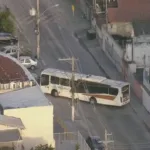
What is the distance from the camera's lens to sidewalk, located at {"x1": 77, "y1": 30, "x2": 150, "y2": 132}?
59.9 metres

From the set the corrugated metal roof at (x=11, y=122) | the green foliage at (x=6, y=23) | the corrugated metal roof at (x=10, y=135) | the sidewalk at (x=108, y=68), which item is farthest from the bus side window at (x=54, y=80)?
the corrugated metal roof at (x=10, y=135)

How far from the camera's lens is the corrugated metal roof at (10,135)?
135ft

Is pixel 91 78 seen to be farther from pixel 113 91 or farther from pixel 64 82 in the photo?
pixel 64 82

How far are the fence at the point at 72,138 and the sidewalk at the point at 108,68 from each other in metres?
7.48

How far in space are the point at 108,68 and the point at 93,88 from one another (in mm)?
8418

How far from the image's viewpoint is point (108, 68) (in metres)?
69.8

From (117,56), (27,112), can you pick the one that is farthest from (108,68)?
(27,112)

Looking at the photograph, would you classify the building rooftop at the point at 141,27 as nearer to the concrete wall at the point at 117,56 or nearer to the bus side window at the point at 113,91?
the concrete wall at the point at 117,56

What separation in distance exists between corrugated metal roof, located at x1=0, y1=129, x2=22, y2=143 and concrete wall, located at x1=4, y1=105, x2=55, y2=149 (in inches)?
87.2

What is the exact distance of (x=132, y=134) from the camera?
2213 inches

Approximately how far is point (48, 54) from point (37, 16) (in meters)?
4.62

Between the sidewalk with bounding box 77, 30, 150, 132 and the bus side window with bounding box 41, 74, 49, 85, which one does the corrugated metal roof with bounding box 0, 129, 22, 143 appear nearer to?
the sidewalk with bounding box 77, 30, 150, 132

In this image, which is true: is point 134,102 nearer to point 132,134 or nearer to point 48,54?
point 132,134

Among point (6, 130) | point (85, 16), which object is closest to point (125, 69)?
point (85, 16)
